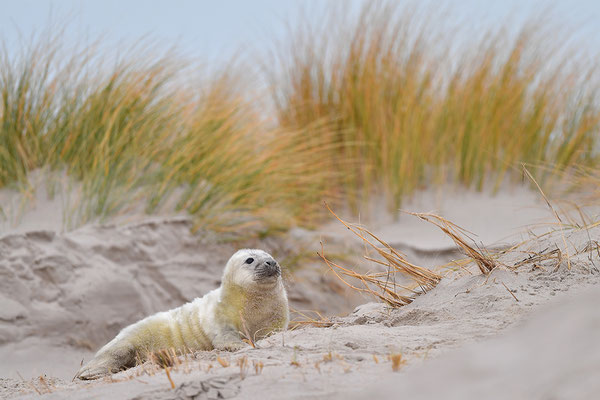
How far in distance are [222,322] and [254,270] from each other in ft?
1.16

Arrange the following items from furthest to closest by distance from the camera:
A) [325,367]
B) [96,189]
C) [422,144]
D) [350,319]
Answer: [422,144] < [96,189] < [350,319] < [325,367]

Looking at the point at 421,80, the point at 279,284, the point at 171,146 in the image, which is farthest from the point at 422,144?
the point at 279,284

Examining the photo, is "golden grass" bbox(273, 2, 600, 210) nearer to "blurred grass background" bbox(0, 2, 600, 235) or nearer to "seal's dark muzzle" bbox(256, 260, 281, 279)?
"blurred grass background" bbox(0, 2, 600, 235)

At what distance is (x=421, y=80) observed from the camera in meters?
8.63

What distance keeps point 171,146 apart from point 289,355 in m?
4.94

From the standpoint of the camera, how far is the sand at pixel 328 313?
4.43ft

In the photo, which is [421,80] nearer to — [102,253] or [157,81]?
[157,81]

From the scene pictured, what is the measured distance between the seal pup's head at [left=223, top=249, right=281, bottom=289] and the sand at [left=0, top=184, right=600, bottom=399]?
1.22 feet

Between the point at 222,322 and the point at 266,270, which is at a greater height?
the point at 266,270

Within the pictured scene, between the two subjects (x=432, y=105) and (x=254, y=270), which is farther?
(x=432, y=105)

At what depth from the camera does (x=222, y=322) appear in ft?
12.5

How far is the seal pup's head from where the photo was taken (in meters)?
3.71

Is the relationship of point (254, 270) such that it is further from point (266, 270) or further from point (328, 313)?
point (328, 313)

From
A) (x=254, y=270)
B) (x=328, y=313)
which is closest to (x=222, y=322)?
(x=254, y=270)
